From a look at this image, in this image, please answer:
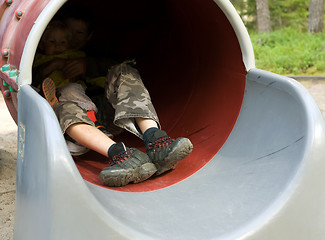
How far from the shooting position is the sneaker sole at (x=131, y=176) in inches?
56.6

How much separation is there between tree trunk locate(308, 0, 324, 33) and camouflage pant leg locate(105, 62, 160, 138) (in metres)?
6.17

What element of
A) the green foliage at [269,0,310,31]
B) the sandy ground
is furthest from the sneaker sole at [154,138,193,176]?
the green foliage at [269,0,310,31]

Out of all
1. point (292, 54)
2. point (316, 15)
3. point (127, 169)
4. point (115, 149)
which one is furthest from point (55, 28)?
point (316, 15)

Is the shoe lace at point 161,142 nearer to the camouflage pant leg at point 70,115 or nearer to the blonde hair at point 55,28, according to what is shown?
the camouflage pant leg at point 70,115

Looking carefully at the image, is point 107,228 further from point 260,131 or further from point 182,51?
point 182,51

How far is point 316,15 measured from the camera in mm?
7156

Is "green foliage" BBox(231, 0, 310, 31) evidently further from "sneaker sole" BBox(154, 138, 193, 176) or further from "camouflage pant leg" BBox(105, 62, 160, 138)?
"sneaker sole" BBox(154, 138, 193, 176)

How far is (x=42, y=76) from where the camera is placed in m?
1.97

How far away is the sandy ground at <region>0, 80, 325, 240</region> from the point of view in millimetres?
1718

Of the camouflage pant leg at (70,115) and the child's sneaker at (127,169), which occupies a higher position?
the camouflage pant leg at (70,115)

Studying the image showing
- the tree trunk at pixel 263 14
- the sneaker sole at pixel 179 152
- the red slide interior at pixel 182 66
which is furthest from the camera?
the tree trunk at pixel 263 14

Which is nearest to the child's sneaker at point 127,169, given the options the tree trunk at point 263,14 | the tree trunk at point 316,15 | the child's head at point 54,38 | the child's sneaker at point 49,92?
the child's sneaker at point 49,92

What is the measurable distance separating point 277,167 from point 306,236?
230mm

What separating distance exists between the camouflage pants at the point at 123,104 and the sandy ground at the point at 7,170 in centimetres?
48
